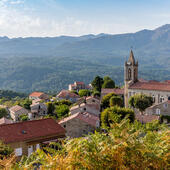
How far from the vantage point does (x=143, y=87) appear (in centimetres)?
5469

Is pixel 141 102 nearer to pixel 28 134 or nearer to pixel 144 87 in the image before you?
pixel 144 87

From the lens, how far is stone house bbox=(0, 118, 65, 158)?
25562 mm

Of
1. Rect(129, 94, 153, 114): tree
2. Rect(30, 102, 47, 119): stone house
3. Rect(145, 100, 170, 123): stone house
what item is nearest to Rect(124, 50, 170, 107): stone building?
Rect(129, 94, 153, 114): tree

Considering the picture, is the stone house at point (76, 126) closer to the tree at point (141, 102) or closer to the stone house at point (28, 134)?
the stone house at point (28, 134)

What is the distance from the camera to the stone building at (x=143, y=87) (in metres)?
51.4

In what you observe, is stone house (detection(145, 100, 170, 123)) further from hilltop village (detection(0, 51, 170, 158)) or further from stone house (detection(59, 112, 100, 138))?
stone house (detection(59, 112, 100, 138))

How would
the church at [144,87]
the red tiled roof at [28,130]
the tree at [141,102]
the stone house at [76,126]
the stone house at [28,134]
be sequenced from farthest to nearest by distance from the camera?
the church at [144,87] < the tree at [141,102] < the stone house at [76,126] < the red tiled roof at [28,130] < the stone house at [28,134]

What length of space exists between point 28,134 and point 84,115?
15726 mm

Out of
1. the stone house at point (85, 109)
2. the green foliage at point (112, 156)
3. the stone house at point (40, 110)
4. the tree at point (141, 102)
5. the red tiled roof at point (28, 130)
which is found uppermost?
the green foliage at point (112, 156)

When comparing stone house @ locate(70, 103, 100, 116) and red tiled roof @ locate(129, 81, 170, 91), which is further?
red tiled roof @ locate(129, 81, 170, 91)

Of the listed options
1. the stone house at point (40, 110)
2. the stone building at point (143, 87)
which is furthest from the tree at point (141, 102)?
the stone house at point (40, 110)

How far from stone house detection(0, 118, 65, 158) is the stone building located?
30615 millimetres

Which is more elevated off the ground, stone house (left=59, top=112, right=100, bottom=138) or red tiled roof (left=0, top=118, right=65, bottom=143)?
red tiled roof (left=0, top=118, right=65, bottom=143)

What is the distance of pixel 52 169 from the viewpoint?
4520 mm
